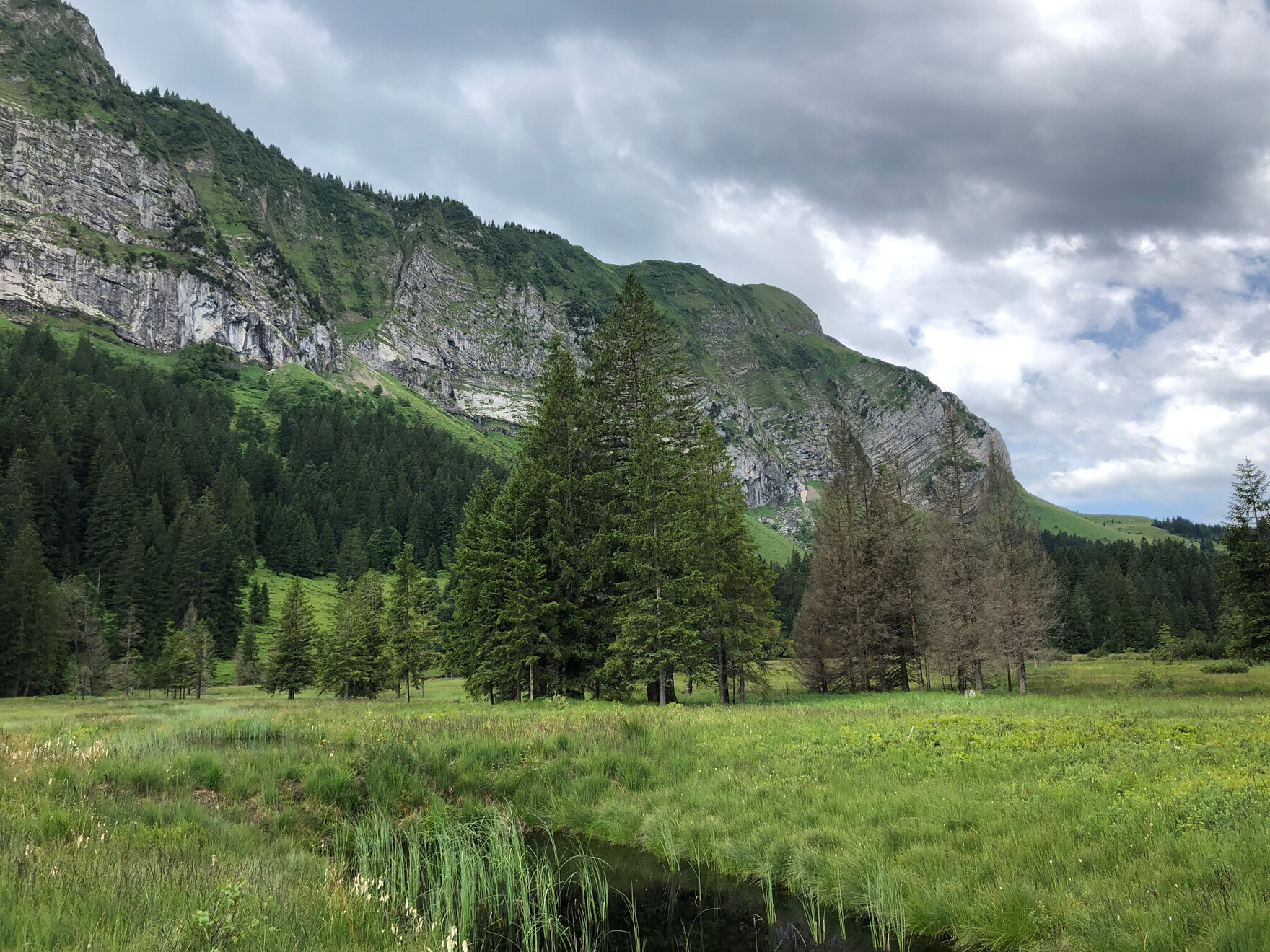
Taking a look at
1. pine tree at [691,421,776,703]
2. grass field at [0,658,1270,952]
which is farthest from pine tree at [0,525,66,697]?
pine tree at [691,421,776,703]

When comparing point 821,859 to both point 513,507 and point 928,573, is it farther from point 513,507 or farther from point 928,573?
point 928,573

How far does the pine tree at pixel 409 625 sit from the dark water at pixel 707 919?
48689mm

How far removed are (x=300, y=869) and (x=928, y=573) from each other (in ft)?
116

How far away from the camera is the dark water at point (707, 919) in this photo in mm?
7258

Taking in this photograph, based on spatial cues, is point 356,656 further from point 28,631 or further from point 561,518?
point 561,518

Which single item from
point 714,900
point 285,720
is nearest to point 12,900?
point 714,900

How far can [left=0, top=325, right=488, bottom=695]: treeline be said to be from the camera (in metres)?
72.0

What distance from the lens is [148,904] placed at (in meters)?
5.02

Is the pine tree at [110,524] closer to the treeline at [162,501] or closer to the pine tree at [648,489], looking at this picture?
the treeline at [162,501]

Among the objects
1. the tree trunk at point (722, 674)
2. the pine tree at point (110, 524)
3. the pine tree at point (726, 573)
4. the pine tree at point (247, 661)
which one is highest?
the pine tree at point (110, 524)

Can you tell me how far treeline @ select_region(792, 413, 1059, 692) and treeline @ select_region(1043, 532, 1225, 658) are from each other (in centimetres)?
5353

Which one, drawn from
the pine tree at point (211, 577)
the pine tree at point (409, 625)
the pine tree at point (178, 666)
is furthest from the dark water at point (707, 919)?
the pine tree at point (211, 577)

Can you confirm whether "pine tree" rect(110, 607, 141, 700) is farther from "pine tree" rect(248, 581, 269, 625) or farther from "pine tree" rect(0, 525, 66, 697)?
"pine tree" rect(248, 581, 269, 625)

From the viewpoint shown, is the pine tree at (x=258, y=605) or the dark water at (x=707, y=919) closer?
the dark water at (x=707, y=919)
